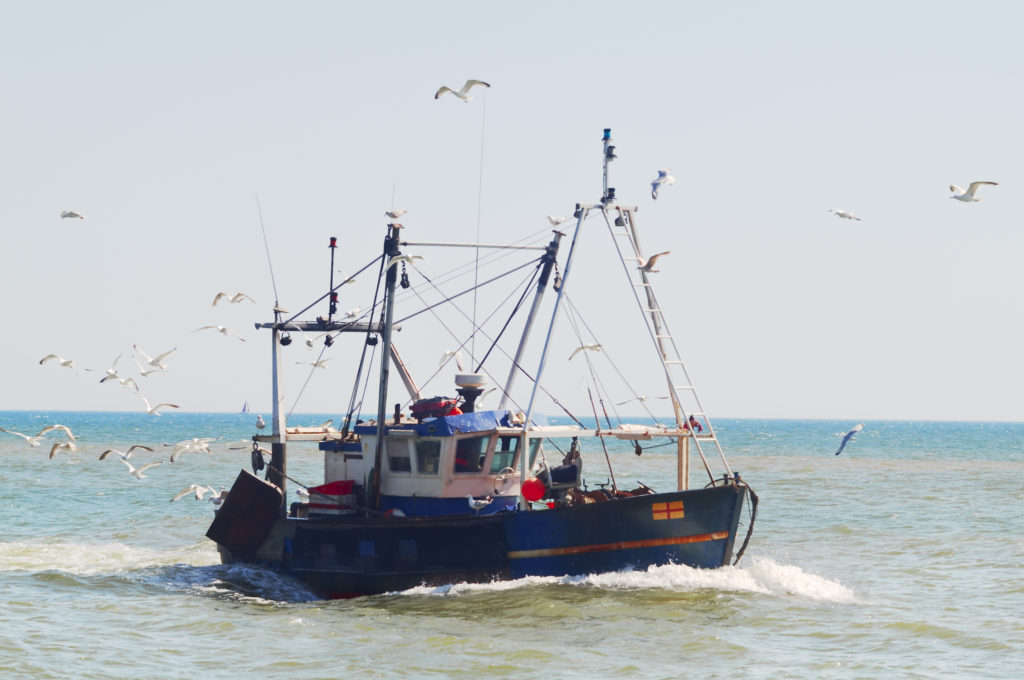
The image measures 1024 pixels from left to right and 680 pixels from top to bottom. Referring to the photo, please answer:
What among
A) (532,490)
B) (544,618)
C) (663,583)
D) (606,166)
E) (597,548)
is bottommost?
(544,618)

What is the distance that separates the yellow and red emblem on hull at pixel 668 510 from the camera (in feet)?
71.8

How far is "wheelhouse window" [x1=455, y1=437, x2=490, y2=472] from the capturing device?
23.3m

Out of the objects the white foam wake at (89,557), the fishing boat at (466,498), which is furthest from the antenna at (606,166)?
the white foam wake at (89,557)

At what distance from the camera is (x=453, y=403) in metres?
23.7

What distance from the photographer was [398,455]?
2391cm

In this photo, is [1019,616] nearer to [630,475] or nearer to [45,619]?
[45,619]

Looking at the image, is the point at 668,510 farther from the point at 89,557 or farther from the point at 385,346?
the point at 89,557

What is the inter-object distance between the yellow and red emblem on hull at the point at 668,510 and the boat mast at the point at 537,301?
4.12m

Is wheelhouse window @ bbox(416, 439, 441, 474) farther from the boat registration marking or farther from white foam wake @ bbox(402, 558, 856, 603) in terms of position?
the boat registration marking

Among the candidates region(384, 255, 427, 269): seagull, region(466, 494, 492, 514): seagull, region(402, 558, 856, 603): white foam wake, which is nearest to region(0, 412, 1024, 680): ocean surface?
region(402, 558, 856, 603): white foam wake

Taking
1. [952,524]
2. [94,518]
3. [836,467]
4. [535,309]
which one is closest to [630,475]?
[836,467]

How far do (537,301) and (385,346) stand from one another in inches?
130

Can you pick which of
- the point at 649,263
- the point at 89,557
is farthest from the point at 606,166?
the point at 89,557

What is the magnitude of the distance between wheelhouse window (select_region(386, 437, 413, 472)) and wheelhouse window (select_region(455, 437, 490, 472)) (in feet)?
3.23
